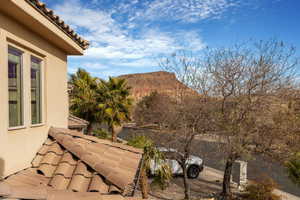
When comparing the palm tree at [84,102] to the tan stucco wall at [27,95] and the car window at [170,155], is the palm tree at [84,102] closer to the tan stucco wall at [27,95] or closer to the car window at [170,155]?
the car window at [170,155]

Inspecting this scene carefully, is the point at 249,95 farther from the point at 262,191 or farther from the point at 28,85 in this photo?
the point at 28,85

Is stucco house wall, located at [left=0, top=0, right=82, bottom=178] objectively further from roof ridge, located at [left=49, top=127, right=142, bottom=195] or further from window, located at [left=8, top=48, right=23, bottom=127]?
roof ridge, located at [left=49, top=127, right=142, bottom=195]

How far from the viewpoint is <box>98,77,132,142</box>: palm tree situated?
1522 centimetres

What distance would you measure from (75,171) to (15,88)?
66.3 inches

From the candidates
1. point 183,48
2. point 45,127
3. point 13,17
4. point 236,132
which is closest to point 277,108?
Result: point 236,132

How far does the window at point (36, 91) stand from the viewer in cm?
385

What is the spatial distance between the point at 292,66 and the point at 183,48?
485cm

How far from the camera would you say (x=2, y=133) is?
9.37ft

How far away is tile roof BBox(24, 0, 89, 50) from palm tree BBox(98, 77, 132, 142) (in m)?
9.92

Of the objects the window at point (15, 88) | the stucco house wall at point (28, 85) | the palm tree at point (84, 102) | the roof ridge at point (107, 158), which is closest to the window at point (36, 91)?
the stucco house wall at point (28, 85)

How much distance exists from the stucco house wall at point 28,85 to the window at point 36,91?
0.33 ft

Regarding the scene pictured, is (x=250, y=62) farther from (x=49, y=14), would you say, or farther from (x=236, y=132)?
(x=49, y=14)

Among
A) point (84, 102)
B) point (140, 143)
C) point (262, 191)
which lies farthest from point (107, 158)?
point (84, 102)

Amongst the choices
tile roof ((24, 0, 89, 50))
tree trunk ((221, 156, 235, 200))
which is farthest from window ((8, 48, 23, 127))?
tree trunk ((221, 156, 235, 200))
